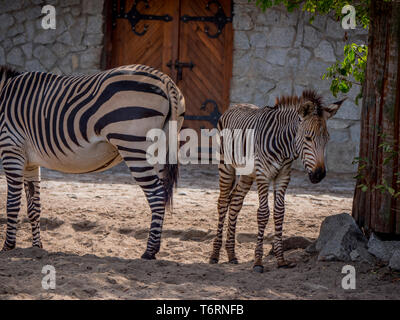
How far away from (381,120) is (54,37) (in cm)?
748

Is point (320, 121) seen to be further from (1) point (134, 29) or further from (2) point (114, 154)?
(1) point (134, 29)

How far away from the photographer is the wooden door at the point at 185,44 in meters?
10.9

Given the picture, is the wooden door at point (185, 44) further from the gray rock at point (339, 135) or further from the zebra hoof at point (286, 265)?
the zebra hoof at point (286, 265)

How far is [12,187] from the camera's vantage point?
18.8 ft

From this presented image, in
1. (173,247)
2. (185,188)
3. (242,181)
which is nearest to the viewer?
(242,181)

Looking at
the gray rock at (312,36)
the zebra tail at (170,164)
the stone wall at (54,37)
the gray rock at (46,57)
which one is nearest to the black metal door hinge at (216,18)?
the gray rock at (312,36)

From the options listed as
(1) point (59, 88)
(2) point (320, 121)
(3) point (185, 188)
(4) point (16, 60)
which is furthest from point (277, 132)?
(4) point (16, 60)

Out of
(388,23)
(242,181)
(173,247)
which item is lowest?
(173,247)

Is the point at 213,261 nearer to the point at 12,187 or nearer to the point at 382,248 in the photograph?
the point at 382,248

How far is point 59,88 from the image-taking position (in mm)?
5770

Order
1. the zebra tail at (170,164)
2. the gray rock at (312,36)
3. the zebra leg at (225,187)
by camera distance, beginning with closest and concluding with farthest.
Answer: the zebra tail at (170,164) < the zebra leg at (225,187) < the gray rock at (312,36)

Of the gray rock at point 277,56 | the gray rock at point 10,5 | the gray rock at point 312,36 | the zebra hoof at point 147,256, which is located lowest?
the zebra hoof at point 147,256

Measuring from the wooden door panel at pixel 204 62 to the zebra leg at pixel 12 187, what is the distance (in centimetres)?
576
